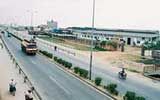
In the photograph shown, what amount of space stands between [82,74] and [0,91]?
40.9ft

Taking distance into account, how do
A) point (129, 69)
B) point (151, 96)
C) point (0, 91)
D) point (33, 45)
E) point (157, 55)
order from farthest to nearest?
point (33, 45) < point (157, 55) < point (129, 69) < point (151, 96) < point (0, 91)

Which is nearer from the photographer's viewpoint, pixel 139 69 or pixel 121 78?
pixel 121 78

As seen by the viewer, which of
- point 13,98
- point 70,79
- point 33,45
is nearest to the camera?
point 13,98

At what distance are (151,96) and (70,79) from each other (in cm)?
963

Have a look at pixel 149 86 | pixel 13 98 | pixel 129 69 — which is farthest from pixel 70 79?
pixel 129 69

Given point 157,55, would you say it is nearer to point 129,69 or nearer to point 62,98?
point 129,69

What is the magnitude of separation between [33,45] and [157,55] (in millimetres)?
22977

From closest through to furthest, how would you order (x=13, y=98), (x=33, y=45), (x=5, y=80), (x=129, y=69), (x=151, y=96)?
(x=13, y=98) → (x=151, y=96) → (x=5, y=80) → (x=129, y=69) → (x=33, y=45)

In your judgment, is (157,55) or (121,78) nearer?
(121,78)

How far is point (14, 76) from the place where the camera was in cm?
3662

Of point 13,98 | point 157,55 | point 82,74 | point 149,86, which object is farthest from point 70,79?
point 157,55

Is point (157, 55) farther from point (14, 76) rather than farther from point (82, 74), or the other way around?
point (14, 76)

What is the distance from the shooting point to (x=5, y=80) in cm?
3481

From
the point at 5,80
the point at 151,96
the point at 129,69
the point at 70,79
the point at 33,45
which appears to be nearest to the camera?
the point at 151,96
